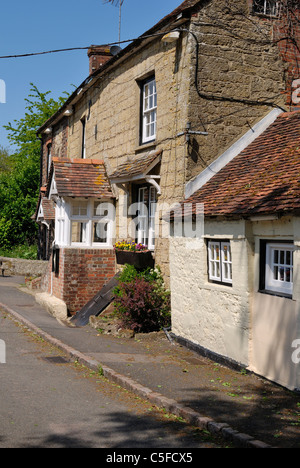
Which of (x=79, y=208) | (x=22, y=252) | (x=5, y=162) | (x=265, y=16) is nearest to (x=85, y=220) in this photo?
(x=79, y=208)

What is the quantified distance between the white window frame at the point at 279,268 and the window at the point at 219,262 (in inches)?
42.8

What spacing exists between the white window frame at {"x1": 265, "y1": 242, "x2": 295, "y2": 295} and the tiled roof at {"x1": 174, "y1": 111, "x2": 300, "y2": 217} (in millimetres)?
623

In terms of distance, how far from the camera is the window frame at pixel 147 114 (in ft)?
42.7

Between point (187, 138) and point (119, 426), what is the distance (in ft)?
22.2

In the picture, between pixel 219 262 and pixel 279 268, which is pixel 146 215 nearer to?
pixel 219 262

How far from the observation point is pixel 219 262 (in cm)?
947

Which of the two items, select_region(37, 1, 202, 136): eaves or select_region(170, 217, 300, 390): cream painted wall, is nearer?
select_region(170, 217, 300, 390): cream painted wall

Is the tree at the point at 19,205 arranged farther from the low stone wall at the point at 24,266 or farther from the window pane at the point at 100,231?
the window pane at the point at 100,231

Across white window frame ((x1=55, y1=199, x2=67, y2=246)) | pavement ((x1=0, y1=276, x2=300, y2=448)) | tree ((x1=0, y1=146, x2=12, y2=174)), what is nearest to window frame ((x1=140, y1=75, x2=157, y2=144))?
white window frame ((x1=55, y1=199, x2=67, y2=246))

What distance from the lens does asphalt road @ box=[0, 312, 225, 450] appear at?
17.5 ft

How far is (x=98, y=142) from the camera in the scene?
54.2ft

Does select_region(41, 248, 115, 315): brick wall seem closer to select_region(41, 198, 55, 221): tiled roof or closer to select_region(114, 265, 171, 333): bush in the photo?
select_region(114, 265, 171, 333): bush

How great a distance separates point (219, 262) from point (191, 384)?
257 cm

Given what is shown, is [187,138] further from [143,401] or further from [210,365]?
[143,401]
